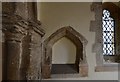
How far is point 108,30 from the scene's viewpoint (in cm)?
355

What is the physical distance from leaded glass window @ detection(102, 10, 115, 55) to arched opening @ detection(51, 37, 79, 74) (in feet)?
1.95

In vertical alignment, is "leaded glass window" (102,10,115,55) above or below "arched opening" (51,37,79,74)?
above

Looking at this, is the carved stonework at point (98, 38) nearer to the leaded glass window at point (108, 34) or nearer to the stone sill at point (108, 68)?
the stone sill at point (108, 68)

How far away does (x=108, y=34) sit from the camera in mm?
3541

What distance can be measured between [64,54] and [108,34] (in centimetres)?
82

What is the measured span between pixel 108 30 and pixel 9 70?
2.53 metres

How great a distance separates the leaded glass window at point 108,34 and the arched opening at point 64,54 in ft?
1.95

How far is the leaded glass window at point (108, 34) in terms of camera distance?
352 cm

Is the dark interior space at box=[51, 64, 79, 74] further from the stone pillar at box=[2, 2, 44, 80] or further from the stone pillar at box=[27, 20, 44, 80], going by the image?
the stone pillar at box=[2, 2, 44, 80]

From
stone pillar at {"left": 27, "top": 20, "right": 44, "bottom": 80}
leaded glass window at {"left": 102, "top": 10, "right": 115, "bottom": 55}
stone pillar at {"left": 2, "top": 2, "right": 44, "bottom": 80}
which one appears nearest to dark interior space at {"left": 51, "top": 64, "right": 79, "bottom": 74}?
leaded glass window at {"left": 102, "top": 10, "right": 115, "bottom": 55}

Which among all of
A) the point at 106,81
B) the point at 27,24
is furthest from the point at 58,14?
the point at 27,24

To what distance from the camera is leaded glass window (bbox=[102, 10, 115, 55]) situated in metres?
3.52

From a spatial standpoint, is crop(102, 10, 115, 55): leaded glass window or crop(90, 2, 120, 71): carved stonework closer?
crop(90, 2, 120, 71): carved stonework

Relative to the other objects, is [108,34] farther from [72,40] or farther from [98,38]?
[72,40]
